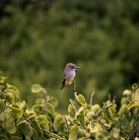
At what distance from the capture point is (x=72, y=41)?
11.9m

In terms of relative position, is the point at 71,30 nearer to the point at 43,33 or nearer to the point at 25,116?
the point at 43,33

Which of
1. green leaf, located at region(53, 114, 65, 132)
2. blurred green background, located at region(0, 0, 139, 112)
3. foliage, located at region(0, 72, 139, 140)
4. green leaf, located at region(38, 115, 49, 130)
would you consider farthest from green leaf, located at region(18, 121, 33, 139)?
blurred green background, located at region(0, 0, 139, 112)

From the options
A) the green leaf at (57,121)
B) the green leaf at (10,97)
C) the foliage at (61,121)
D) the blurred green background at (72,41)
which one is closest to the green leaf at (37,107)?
the foliage at (61,121)

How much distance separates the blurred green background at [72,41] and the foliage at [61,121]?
766cm

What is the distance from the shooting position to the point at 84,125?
2627 millimetres

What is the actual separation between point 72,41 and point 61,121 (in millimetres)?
9148

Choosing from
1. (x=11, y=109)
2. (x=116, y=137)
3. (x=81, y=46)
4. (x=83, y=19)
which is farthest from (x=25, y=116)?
(x=83, y=19)

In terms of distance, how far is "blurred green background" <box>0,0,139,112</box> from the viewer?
11.2 m

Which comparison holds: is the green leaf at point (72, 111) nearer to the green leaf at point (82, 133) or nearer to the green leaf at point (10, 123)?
the green leaf at point (82, 133)

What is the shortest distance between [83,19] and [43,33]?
1.15m

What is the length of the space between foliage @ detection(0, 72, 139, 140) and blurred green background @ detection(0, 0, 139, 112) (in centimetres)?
766

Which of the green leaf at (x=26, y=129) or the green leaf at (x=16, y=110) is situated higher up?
the green leaf at (x=16, y=110)

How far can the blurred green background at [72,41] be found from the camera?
11.2 m

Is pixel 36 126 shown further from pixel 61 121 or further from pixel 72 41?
pixel 72 41
